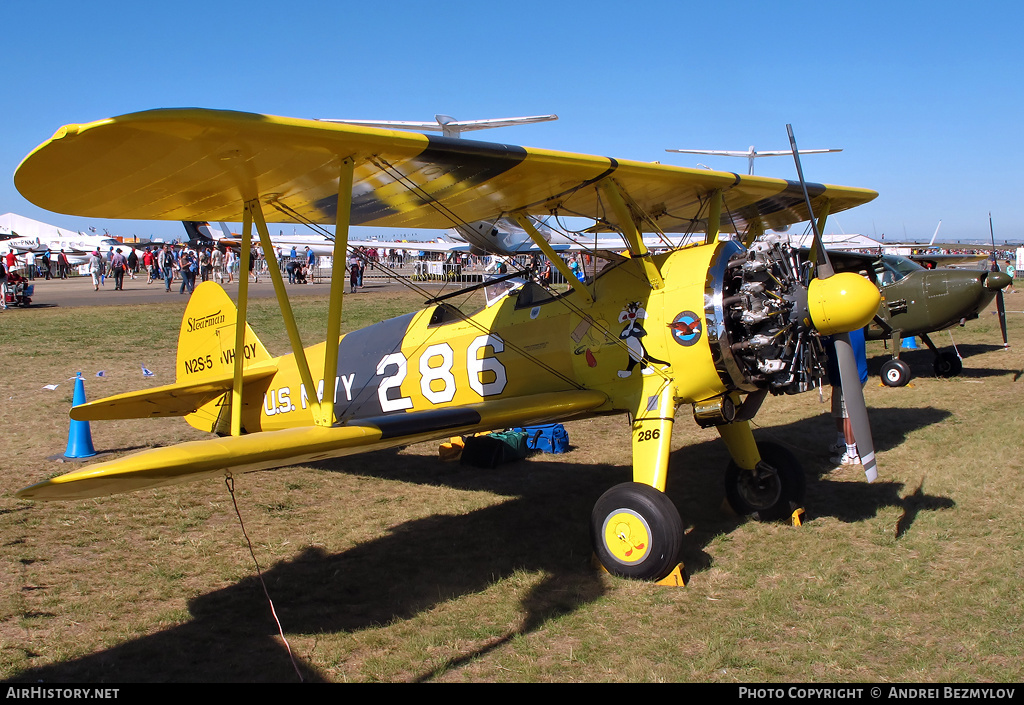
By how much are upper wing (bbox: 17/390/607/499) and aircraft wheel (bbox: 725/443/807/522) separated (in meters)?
1.46

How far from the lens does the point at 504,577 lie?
468cm

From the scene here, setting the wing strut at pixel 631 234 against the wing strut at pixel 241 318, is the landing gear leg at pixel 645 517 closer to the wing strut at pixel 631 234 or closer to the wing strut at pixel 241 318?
the wing strut at pixel 631 234

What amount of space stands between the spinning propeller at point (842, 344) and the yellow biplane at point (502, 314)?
0.7 inches

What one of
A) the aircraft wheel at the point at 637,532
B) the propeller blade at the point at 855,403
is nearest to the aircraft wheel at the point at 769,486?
the propeller blade at the point at 855,403

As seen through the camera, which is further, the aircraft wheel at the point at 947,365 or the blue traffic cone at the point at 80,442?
the aircraft wheel at the point at 947,365

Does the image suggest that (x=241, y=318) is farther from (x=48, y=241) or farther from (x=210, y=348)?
(x=48, y=241)

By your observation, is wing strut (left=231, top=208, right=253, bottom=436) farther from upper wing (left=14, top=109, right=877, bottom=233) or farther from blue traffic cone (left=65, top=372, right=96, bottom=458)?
blue traffic cone (left=65, top=372, right=96, bottom=458)

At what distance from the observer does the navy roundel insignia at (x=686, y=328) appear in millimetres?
4914

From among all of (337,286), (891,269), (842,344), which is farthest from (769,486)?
(891,269)

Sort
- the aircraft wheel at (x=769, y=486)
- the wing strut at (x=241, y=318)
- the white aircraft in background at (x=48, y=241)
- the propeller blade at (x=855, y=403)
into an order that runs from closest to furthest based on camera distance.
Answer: the propeller blade at (x=855, y=403) → the wing strut at (x=241, y=318) → the aircraft wheel at (x=769, y=486) → the white aircraft in background at (x=48, y=241)

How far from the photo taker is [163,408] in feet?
22.5

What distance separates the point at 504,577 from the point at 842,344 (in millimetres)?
2764
